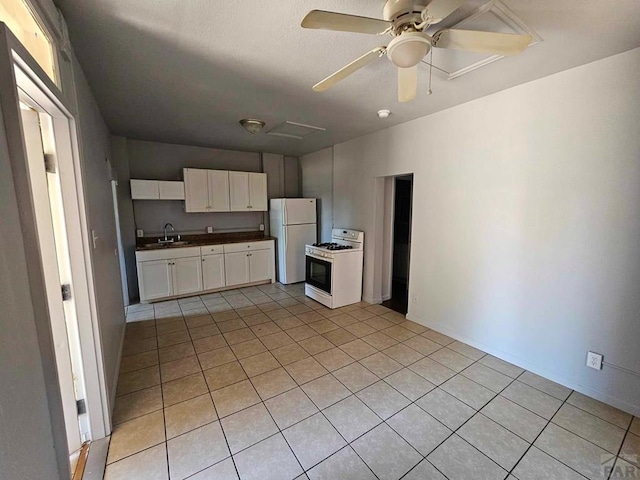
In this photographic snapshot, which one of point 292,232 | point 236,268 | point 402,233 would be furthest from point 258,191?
point 402,233

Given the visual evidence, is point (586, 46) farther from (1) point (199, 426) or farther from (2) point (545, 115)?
(1) point (199, 426)

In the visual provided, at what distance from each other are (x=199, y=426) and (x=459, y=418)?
1832 mm

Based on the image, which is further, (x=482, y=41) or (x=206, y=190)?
(x=206, y=190)

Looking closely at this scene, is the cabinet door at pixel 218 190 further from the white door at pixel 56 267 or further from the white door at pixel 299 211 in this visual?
the white door at pixel 56 267

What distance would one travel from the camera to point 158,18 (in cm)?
153

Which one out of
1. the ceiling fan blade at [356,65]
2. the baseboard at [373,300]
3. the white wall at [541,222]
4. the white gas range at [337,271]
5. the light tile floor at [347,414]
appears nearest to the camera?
the ceiling fan blade at [356,65]

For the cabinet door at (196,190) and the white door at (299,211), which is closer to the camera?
the cabinet door at (196,190)

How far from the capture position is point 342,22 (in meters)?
1.22

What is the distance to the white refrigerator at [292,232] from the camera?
5008 mm

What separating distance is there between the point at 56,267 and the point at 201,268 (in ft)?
9.68

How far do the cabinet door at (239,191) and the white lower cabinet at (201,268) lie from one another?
0.70m

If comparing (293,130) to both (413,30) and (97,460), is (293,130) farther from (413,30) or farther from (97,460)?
(97,460)

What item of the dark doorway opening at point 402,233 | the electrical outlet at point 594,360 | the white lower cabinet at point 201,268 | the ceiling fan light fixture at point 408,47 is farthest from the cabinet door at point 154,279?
the electrical outlet at point 594,360

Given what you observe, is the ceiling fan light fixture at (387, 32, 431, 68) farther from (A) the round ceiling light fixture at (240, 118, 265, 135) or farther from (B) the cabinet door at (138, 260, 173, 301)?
(B) the cabinet door at (138, 260, 173, 301)
